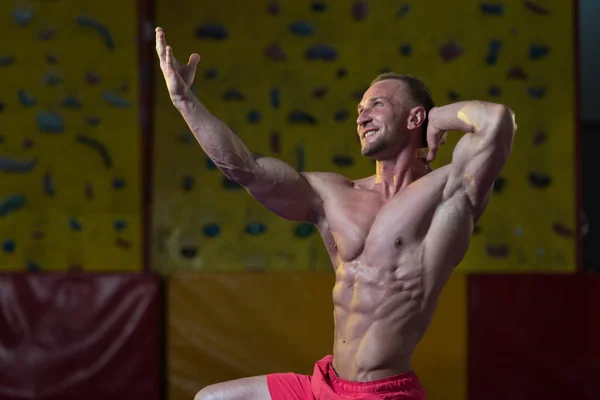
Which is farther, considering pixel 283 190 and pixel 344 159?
pixel 344 159

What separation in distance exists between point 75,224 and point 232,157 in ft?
7.06

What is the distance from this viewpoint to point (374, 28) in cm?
396

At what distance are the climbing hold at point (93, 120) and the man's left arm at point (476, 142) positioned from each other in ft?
7.69

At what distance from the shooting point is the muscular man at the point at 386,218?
1.94 metres

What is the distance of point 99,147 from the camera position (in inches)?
153

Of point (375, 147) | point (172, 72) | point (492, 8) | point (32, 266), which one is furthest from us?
point (492, 8)

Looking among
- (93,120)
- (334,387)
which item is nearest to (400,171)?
(334,387)

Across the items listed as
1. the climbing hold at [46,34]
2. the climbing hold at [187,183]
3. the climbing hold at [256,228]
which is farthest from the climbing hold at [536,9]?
the climbing hold at [46,34]

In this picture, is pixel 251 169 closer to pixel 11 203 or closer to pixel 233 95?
pixel 233 95

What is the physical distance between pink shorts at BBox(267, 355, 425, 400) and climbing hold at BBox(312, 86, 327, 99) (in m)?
2.08

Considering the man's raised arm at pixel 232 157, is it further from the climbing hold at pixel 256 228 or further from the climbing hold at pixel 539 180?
the climbing hold at pixel 539 180

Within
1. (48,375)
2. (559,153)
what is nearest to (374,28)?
(559,153)

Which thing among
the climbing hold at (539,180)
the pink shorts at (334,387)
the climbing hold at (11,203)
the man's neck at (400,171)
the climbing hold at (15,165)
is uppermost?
the climbing hold at (15,165)

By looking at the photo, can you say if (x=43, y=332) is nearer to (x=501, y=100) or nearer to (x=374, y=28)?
(x=374, y=28)
